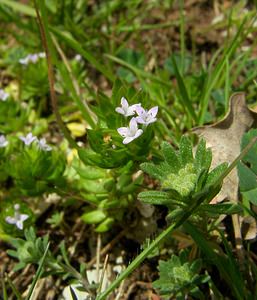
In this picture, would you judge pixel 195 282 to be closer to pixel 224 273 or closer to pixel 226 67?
pixel 224 273

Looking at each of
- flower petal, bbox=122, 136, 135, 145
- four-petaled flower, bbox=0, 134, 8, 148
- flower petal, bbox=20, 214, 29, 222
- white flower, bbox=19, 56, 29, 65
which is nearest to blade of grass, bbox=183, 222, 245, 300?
flower petal, bbox=122, 136, 135, 145

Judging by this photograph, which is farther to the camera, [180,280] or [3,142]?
[3,142]

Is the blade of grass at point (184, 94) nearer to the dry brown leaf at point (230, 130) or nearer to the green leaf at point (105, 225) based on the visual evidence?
the dry brown leaf at point (230, 130)

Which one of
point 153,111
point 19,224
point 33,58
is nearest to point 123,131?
point 153,111

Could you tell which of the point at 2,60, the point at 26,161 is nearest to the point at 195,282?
the point at 26,161

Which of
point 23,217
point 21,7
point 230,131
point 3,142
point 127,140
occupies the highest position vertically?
point 21,7

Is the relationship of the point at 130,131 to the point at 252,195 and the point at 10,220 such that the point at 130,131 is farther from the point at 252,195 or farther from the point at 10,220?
the point at 10,220
